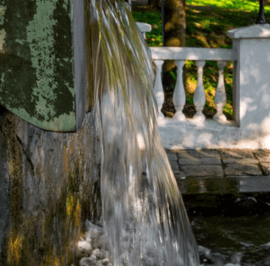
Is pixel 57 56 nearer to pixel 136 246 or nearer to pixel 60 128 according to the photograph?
pixel 60 128

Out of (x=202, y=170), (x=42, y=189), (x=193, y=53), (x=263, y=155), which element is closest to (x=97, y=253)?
(x=42, y=189)

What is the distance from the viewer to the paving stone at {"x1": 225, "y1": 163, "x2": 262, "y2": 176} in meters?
4.40

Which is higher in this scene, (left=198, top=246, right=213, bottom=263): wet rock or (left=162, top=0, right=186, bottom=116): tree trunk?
(left=162, top=0, right=186, bottom=116): tree trunk

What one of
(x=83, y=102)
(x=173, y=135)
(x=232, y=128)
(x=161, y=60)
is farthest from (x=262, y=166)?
(x=83, y=102)

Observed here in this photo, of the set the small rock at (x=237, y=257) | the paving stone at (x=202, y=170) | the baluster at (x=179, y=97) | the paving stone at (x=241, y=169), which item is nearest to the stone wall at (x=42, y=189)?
the small rock at (x=237, y=257)

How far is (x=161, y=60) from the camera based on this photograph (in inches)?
218

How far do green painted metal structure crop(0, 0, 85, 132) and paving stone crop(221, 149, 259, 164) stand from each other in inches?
161

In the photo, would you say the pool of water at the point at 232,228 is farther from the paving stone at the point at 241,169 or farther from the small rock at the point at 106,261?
the small rock at the point at 106,261

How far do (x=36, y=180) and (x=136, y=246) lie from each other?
41.9 inches

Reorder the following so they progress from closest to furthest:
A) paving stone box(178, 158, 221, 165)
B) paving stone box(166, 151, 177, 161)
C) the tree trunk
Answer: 1. paving stone box(178, 158, 221, 165)
2. paving stone box(166, 151, 177, 161)
3. the tree trunk

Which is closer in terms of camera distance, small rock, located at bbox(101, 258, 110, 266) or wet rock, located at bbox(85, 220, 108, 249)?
wet rock, located at bbox(85, 220, 108, 249)

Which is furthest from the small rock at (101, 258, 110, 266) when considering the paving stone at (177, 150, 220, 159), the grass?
the grass

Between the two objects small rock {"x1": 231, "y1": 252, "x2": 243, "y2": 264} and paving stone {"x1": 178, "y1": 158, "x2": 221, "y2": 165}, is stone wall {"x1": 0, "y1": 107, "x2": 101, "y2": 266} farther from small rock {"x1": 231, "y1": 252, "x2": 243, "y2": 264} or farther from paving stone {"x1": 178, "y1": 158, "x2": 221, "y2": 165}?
paving stone {"x1": 178, "y1": 158, "x2": 221, "y2": 165}

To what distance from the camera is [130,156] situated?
2.12 m
